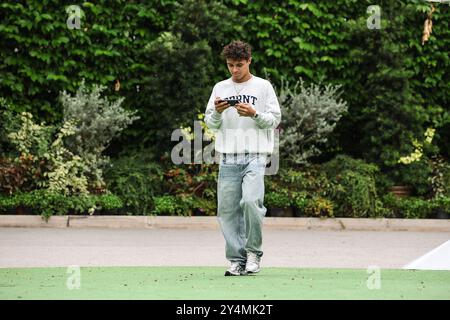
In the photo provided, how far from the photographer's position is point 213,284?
23.5 feet

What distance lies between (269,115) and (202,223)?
491 centimetres

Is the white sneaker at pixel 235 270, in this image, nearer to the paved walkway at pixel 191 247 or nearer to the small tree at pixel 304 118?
the paved walkway at pixel 191 247

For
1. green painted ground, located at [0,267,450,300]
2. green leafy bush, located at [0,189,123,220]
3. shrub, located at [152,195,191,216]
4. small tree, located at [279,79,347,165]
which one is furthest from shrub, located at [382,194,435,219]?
green painted ground, located at [0,267,450,300]

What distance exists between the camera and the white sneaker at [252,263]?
25.6 feet

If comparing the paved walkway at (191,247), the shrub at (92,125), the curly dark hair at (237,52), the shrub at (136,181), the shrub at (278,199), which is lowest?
the paved walkway at (191,247)

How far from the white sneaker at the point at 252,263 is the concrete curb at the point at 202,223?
182 inches

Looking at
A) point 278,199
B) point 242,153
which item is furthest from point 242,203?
point 278,199

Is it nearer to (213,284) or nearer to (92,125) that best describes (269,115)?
(213,284)

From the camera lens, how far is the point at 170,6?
47.8 feet

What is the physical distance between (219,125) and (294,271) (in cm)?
144

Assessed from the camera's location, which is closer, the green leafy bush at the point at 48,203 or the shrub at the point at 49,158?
the green leafy bush at the point at 48,203

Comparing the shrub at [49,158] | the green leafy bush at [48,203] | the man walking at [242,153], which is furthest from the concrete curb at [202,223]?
the man walking at [242,153]

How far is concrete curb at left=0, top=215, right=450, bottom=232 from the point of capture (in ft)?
39.6

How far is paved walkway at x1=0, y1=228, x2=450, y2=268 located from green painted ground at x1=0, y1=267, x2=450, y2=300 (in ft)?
2.72
